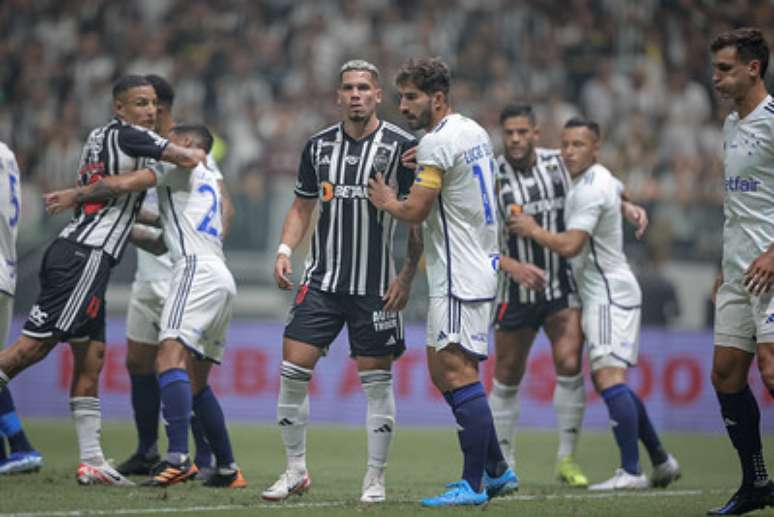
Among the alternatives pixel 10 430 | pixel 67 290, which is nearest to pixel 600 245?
pixel 67 290

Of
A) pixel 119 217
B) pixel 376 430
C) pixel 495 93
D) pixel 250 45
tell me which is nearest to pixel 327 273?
pixel 376 430

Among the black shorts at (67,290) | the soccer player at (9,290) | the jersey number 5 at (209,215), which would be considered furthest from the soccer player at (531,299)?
the soccer player at (9,290)

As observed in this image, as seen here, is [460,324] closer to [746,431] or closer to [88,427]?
[746,431]

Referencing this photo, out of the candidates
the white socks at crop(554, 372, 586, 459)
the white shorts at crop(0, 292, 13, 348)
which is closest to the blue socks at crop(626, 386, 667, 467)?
the white socks at crop(554, 372, 586, 459)

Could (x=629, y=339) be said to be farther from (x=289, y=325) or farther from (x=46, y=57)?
(x=46, y=57)

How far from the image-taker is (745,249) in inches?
285

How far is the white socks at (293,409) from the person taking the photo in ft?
25.6

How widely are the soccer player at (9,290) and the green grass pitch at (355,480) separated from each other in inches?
8.9

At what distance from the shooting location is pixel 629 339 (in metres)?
9.66

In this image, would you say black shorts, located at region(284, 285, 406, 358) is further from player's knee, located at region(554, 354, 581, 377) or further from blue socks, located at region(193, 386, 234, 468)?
player's knee, located at region(554, 354, 581, 377)

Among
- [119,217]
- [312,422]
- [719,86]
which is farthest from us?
[312,422]

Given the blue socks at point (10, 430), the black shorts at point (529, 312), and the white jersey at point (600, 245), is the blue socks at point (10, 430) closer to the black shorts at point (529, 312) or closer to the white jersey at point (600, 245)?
the black shorts at point (529, 312)

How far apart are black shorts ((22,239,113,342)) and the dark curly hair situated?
2.50m

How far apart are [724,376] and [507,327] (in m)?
2.87
